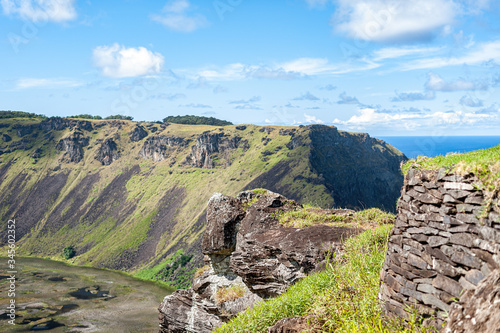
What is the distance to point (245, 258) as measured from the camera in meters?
21.2

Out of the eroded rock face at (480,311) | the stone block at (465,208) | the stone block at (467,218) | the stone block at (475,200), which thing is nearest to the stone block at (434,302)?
the eroded rock face at (480,311)

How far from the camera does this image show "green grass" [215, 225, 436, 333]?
9.44 meters

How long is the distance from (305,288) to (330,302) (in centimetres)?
298

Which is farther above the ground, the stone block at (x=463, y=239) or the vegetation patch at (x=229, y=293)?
the stone block at (x=463, y=239)

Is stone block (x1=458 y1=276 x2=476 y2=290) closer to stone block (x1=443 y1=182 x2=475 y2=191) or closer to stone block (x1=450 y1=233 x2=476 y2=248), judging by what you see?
stone block (x1=450 y1=233 x2=476 y2=248)

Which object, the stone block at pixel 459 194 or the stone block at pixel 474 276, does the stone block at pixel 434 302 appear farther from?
the stone block at pixel 459 194

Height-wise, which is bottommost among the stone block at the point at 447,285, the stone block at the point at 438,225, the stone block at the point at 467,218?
the stone block at the point at 447,285

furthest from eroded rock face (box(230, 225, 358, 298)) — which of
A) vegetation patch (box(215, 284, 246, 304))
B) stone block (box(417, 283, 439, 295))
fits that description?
stone block (box(417, 283, 439, 295))

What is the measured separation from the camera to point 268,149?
197625 millimetres

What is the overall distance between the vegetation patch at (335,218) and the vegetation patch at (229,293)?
5011 millimetres

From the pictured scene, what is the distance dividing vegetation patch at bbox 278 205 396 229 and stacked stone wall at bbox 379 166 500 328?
854 cm

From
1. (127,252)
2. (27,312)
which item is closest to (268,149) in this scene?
(127,252)

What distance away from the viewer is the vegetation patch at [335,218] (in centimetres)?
1850

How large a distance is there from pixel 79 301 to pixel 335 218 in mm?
98360
